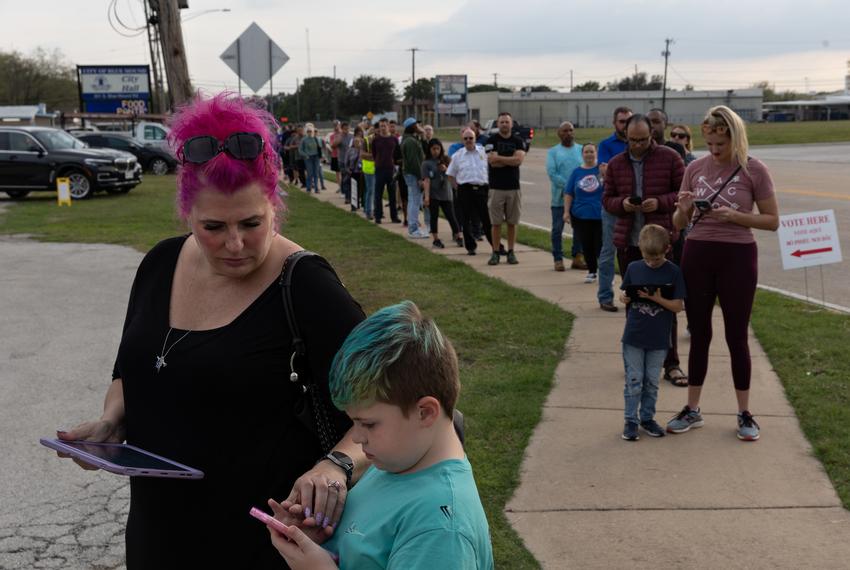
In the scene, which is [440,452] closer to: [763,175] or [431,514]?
[431,514]

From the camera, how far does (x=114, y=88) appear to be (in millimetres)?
50219

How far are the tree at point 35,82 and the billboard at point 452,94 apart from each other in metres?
42.2

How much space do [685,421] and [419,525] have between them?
4491 millimetres

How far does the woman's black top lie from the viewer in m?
2.11

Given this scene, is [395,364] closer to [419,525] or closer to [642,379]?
[419,525]

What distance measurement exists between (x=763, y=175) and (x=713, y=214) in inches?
16.1

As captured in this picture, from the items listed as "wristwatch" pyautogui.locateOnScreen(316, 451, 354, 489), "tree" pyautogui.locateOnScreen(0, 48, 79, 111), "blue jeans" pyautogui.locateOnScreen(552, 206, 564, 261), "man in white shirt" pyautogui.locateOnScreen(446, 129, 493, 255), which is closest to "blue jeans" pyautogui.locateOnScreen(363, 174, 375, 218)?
"man in white shirt" pyautogui.locateOnScreen(446, 129, 493, 255)

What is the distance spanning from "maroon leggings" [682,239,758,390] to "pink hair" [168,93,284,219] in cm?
393

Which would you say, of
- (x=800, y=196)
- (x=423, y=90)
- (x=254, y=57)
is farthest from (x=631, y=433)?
(x=423, y=90)

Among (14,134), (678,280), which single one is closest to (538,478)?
(678,280)

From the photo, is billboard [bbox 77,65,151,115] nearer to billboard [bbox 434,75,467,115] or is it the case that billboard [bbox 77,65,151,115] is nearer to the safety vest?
the safety vest

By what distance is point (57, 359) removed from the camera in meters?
7.84

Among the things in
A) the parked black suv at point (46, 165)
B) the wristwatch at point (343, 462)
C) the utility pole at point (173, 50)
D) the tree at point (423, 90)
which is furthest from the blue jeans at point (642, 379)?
the tree at point (423, 90)

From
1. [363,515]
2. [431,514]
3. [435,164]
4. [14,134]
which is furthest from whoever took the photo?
[14,134]
